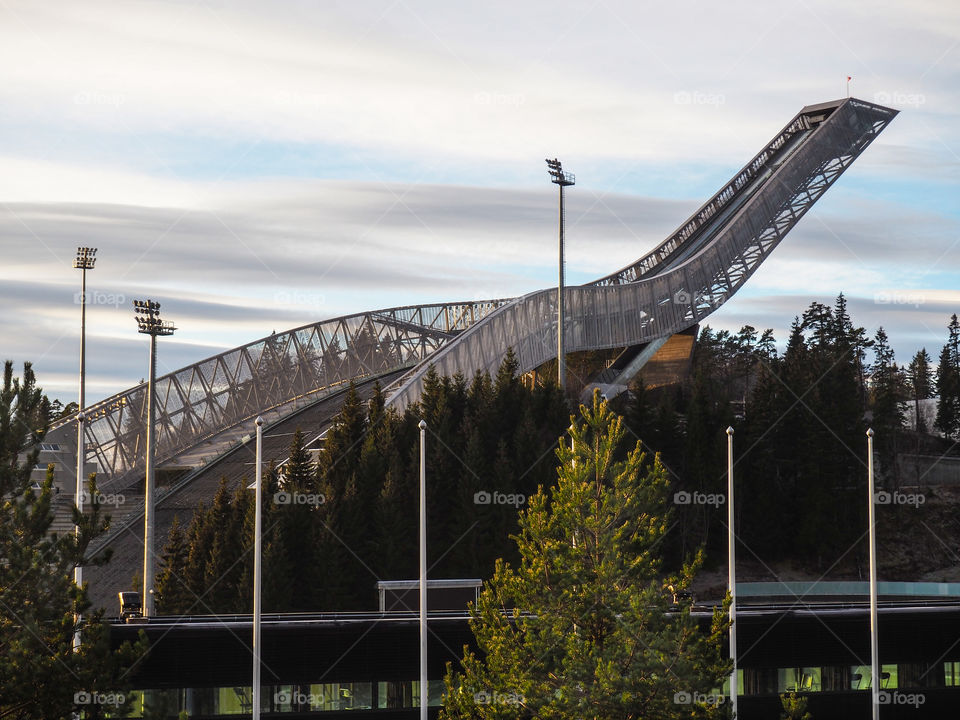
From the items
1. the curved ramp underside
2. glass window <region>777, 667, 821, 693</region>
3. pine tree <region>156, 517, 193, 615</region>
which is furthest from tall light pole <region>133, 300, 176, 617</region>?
glass window <region>777, 667, 821, 693</region>

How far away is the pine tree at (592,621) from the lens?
29.5 meters

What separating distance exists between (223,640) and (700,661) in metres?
13.7

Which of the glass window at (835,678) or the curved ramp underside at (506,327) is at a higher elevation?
the curved ramp underside at (506,327)

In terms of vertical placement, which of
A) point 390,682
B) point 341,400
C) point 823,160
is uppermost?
point 823,160

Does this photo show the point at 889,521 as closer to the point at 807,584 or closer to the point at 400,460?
the point at 807,584

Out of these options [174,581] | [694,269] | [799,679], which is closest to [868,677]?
[799,679]

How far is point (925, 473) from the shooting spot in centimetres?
9038

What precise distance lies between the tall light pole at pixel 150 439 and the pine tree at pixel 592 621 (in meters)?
18.7

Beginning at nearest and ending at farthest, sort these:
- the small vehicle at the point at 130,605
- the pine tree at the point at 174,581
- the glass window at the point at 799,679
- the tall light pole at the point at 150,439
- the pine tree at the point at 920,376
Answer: the small vehicle at the point at 130,605, the glass window at the point at 799,679, the tall light pole at the point at 150,439, the pine tree at the point at 174,581, the pine tree at the point at 920,376

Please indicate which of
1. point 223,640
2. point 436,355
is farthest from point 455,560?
point 223,640

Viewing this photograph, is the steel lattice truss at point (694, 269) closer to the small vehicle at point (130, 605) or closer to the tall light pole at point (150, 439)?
the tall light pole at point (150, 439)

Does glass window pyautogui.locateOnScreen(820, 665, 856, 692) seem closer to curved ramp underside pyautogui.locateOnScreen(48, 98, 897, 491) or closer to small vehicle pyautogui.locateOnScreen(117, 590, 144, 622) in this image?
small vehicle pyautogui.locateOnScreen(117, 590, 144, 622)

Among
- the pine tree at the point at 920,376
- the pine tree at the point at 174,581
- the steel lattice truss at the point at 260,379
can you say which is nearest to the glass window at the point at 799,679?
the pine tree at the point at 174,581

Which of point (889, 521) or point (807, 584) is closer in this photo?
point (807, 584)
